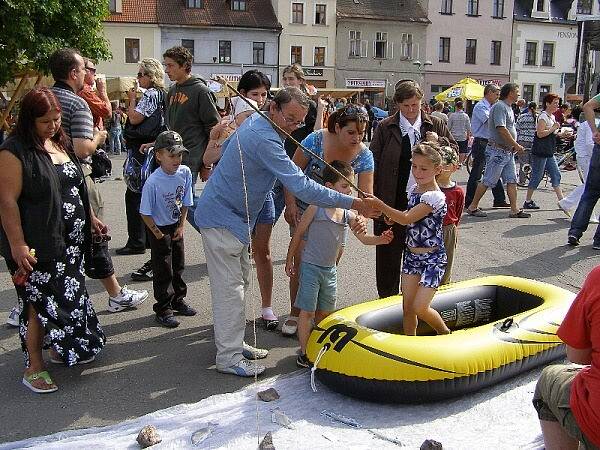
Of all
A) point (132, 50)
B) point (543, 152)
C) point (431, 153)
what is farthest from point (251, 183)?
point (132, 50)

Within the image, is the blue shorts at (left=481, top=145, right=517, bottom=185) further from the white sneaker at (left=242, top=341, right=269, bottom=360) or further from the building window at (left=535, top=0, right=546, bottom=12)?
the building window at (left=535, top=0, right=546, bottom=12)

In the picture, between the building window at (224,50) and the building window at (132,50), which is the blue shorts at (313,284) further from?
the building window at (224,50)

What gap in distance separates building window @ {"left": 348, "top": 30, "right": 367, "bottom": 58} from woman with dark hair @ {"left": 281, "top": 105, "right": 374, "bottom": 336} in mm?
41066

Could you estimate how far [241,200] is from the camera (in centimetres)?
412

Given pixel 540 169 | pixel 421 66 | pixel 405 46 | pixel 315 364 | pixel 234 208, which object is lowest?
pixel 315 364

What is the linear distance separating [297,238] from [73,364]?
1647mm

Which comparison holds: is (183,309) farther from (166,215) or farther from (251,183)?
(251,183)

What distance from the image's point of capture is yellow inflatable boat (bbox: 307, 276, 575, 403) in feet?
12.1

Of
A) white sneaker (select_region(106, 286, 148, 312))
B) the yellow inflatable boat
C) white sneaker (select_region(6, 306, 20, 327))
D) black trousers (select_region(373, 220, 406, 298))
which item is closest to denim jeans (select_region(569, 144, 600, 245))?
black trousers (select_region(373, 220, 406, 298))

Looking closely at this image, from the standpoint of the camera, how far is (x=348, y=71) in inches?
1750

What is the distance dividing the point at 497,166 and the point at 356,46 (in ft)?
119

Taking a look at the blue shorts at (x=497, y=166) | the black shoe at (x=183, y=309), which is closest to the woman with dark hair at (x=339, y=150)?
the black shoe at (x=183, y=309)

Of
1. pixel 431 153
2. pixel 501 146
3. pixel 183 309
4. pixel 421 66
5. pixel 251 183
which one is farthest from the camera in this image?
pixel 421 66

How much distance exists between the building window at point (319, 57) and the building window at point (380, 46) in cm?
371
